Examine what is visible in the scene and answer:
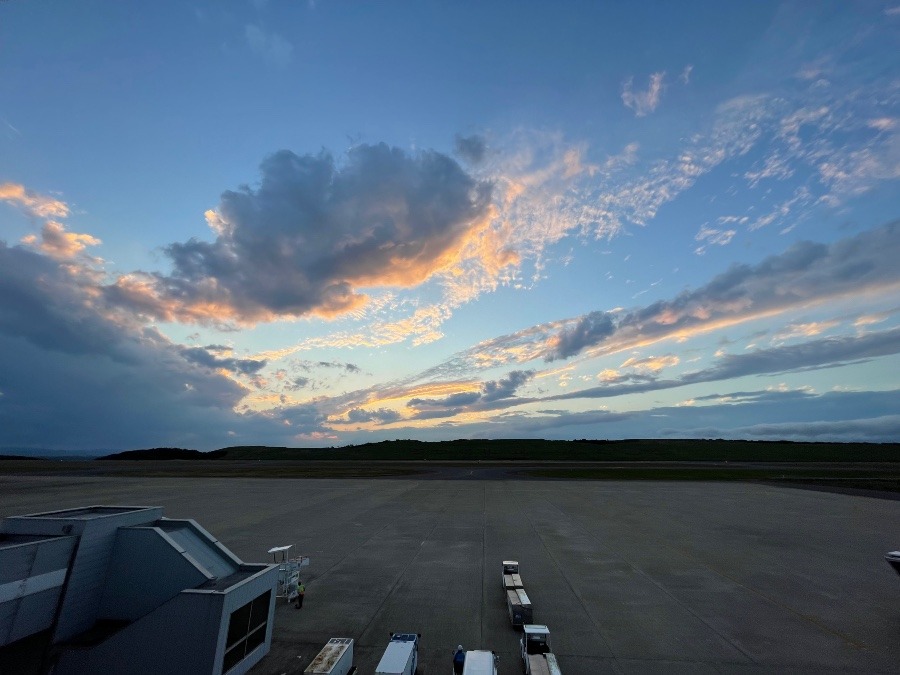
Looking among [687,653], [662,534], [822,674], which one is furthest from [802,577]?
[687,653]

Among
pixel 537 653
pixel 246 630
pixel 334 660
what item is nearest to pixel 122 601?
pixel 246 630

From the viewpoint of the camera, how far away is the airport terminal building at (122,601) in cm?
1399

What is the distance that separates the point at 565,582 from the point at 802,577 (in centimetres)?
1638

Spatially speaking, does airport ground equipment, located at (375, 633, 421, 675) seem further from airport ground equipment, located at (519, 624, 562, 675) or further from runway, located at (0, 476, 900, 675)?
airport ground equipment, located at (519, 624, 562, 675)

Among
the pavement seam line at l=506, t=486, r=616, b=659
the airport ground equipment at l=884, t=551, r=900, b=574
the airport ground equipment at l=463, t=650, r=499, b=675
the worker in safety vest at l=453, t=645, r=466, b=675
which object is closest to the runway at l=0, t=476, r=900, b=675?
the pavement seam line at l=506, t=486, r=616, b=659

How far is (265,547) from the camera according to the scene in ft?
111

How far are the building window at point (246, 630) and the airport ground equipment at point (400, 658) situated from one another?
5237 millimetres

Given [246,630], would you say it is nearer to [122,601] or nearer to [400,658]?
[122,601]

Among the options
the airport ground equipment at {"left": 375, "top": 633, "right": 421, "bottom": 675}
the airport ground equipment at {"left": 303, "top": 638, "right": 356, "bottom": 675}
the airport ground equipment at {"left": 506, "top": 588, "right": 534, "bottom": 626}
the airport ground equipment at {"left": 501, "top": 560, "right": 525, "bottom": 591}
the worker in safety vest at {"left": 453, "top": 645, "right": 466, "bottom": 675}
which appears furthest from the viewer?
the airport ground equipment at {"left": 501, "top": 560, "right": 525, "bottom": 591}

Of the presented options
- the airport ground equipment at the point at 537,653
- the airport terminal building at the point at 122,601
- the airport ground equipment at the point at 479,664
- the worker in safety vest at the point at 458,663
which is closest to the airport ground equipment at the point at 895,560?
the airport ground equipment at the point at 537,653

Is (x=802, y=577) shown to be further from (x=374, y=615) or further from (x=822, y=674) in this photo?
(x=374, y=615)

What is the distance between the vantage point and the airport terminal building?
13992mm

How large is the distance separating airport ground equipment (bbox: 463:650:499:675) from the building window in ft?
27.4

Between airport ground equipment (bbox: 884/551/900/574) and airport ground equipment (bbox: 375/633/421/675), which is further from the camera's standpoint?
airport ground equipment (bbox: 884/551/900/574)
